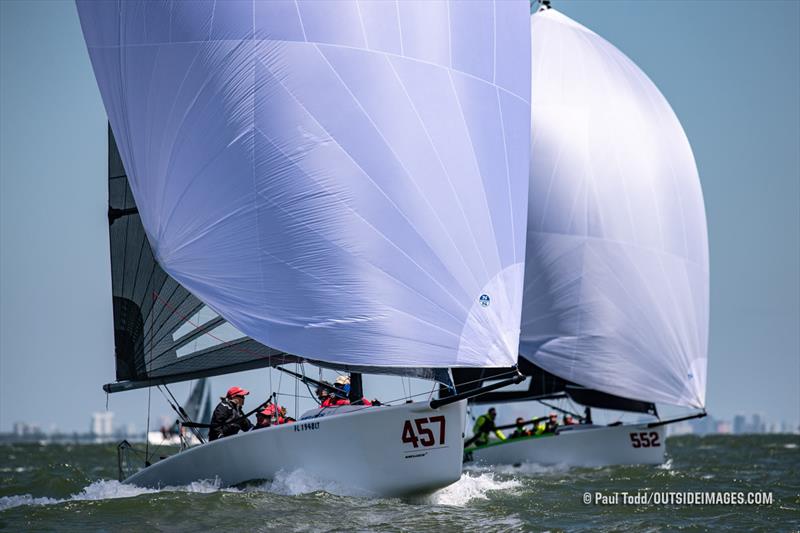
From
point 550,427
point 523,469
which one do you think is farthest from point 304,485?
point 550,427

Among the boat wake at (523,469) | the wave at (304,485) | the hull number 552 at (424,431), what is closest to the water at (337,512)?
the wave at (304,485)

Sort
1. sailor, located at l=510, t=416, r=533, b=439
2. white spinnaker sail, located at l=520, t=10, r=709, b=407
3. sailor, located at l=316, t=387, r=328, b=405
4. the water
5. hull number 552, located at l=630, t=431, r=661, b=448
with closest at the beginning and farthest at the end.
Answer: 1. the water
2. sailor, located at l=316, t=387, r=328, b=405
3. white spinnaker sail, located at l=520, t=10, r=709, b=407
4. hull number 552, located at l=630, t=431, r=661, b=448
5. sailor, located at l=510, t=416, r=533, b=439

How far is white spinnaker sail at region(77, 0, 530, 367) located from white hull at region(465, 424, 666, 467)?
381 inches

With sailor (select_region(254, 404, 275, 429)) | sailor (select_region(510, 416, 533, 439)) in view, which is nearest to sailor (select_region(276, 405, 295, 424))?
sailor (select_region(254, 404, 275, 429))

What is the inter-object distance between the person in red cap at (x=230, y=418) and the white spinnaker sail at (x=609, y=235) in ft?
28.7

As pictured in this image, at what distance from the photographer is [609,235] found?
73.3 ft

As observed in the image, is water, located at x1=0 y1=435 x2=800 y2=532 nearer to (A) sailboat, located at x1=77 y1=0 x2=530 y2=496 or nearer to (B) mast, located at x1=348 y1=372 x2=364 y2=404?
(A) sailboat, located at x1=77 y1=0 x2=530 y2=496

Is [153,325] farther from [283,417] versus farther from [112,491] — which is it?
[283,417]

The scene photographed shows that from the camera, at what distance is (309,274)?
40.5ft

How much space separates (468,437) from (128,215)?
993 centimetres

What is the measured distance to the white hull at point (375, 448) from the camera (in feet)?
39.9

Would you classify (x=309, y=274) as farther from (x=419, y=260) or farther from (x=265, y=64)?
(x=265, y=64)

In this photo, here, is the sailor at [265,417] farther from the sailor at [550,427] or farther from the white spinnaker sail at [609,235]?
the sailor at [550,427]

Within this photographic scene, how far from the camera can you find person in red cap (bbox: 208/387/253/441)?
45.5 ft
